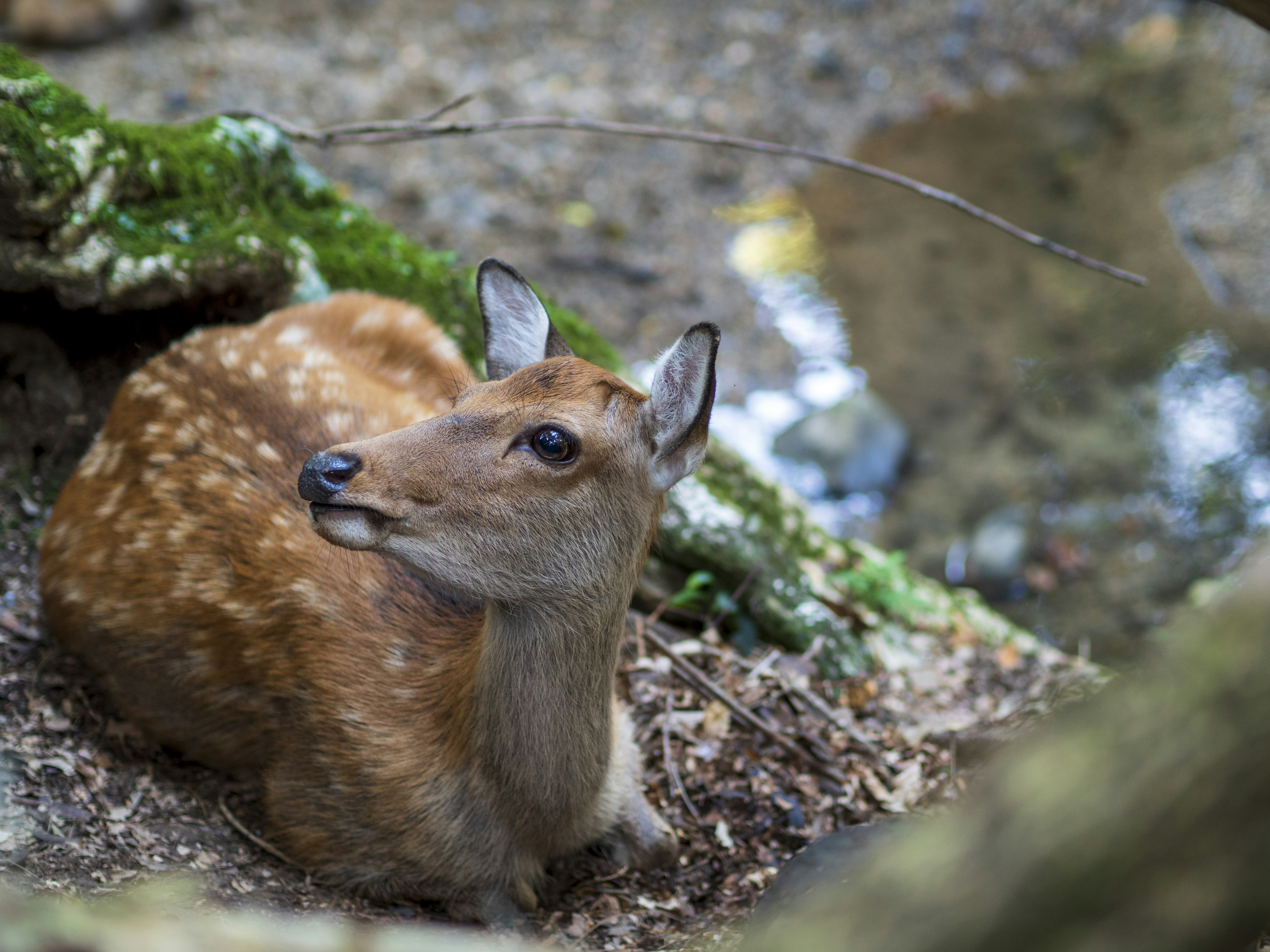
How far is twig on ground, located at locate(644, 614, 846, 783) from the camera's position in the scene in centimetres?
390

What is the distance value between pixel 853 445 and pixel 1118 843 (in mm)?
6622

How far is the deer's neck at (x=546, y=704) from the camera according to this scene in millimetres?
2912

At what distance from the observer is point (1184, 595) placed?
258 inches

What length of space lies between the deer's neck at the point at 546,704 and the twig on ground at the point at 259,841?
0.77 metres

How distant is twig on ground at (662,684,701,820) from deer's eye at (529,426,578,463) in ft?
5.30

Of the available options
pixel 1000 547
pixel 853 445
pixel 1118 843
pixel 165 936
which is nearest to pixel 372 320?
pixel 165 936

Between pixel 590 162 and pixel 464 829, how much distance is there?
7.98m

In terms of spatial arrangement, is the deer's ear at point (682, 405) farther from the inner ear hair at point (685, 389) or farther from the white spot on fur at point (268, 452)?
the white spot on fur at point (268, 452)

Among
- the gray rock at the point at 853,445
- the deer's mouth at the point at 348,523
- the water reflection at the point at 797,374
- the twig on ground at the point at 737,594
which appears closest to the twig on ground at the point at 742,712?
the twig on ground at the point at 737,594

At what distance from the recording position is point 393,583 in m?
3.51

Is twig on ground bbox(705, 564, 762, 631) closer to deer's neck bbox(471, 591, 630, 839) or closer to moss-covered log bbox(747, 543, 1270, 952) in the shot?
deer's neck bbox(471, 591, 630, 839)

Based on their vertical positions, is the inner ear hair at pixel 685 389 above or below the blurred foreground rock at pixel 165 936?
above

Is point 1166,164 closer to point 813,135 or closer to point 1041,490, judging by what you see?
point 813,135

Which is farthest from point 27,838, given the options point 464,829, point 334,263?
point 334,263
